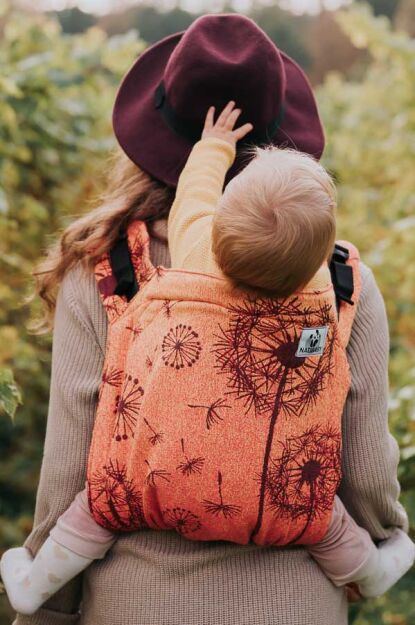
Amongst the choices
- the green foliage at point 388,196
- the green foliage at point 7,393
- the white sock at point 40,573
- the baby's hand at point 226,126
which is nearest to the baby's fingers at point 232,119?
the baby's hand at point 226,126

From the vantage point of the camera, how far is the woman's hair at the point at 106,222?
202cm

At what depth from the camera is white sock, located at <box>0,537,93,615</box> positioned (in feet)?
6.15

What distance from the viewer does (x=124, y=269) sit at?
195 centimetres

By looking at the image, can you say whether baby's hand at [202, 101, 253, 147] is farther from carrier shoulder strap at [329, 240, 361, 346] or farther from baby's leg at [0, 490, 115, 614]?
baby's leg at [0, 490, 115, 614]

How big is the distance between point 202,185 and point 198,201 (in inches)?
1.7

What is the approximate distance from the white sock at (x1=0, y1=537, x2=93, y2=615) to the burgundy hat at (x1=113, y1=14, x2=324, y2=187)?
84cm

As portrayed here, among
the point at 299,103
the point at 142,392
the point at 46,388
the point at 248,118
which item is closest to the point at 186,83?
the point at 248,118

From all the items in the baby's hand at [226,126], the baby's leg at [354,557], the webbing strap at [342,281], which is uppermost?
the baby's hand at [226,126]

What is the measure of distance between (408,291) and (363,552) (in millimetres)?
2883

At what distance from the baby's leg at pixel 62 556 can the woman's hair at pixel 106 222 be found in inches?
20.8

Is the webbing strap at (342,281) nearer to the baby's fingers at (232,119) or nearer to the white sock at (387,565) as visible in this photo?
the baby's fingers at (232,119)

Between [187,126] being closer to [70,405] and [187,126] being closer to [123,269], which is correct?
[123,269]

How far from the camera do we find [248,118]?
2.00 metres

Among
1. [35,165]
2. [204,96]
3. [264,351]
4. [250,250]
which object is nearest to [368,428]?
[264,351]
